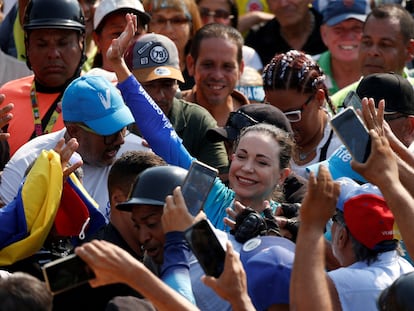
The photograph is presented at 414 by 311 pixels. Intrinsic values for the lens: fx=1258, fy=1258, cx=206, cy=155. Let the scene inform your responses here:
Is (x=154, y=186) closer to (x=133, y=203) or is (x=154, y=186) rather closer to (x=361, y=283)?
(x=133, y=203)

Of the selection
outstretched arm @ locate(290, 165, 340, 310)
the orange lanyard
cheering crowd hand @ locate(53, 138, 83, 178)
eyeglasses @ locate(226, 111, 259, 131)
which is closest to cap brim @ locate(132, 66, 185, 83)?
the orange lanyard

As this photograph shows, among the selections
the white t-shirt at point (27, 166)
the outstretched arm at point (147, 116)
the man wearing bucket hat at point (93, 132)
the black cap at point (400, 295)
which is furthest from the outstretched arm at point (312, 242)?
the outstretched arm at point (147, 116)

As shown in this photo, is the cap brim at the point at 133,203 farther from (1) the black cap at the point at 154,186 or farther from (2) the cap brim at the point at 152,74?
(2) the cap brim at the point at 152,74

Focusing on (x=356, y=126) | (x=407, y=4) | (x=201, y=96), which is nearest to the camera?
(x=356, y=126)

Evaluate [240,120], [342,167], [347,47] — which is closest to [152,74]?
[240,120]

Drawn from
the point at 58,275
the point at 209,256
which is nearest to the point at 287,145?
the point at 209,256

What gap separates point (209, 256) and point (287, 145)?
6.31 feet

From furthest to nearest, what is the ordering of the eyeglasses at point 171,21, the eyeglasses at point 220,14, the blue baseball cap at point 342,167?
the eyeglasses at point 220,14
the eyeglasses at point 171,21
the blue baseball cap at point 342,167

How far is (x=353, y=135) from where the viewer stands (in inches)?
204

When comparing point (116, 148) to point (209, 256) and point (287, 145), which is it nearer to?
point (287, 145)

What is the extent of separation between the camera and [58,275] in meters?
4.49

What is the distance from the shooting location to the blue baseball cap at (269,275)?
525 cm

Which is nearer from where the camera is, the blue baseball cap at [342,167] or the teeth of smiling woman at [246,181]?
the teeth of smiling woman at [246,181]

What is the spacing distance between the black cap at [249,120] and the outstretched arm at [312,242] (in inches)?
78.2
